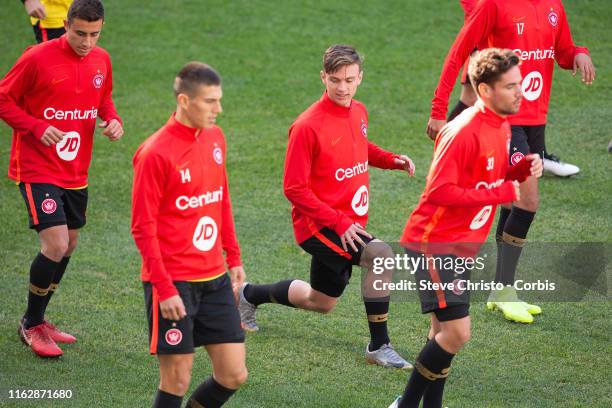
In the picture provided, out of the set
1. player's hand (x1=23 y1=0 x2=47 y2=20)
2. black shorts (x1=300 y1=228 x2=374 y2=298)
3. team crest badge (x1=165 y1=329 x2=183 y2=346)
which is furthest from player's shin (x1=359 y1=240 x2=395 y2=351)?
player's hand (x1=23 y1=0 x2=47 y2=20)

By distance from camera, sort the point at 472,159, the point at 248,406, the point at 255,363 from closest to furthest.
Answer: the point at 472,159
the point at 248,406
the point at 255,363

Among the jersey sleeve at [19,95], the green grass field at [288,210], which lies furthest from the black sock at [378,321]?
the jersey sleeve at [19,95]

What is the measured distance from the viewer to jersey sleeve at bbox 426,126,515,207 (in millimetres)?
5094

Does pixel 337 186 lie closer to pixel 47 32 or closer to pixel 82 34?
pixel 82 34

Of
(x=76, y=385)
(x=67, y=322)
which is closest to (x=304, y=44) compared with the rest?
(x=67, y=322)

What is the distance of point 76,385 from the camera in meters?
5.93

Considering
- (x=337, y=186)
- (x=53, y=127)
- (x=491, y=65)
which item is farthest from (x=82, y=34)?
(x=491, y=65)

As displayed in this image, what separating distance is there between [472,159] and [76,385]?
8.87ft

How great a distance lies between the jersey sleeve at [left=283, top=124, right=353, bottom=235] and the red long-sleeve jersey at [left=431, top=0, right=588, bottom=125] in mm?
1390

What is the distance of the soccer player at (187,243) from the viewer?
4625 millimetres

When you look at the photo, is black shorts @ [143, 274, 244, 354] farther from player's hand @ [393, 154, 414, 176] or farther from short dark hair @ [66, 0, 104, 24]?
short dark hair @ [66, 0, 104, 24]

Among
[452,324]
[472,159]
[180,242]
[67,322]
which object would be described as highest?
[472,159]

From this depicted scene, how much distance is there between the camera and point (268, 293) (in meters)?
6.74

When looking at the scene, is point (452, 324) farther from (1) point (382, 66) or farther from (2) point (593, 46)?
(2) point (593, 46)
